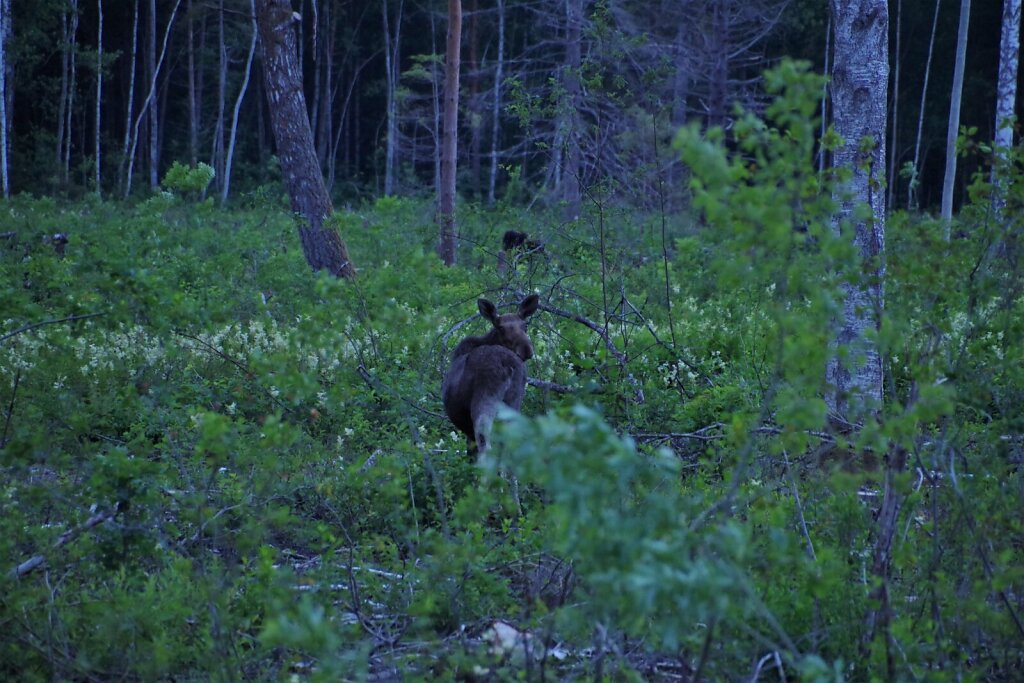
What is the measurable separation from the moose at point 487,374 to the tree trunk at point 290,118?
8380 millimetres

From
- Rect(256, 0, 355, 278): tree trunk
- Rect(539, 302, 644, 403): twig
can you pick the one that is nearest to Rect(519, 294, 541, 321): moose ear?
Rect(539, 302, 644, 403): twig

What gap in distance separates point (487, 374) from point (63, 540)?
255 centimetres

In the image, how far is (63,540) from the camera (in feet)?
15.9

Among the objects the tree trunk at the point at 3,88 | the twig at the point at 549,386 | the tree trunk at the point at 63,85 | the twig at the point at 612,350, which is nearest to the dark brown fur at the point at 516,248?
the twig at the point at 612,350

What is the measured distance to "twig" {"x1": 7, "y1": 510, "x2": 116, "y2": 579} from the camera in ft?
15.0

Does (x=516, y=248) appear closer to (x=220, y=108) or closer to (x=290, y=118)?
(x=290, y=118)

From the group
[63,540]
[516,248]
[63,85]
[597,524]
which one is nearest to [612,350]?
[516,248]

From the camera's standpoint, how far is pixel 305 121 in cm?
1548

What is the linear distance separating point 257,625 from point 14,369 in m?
5.15

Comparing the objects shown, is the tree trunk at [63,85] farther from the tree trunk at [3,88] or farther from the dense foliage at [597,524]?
the dense foliage at [597,524]

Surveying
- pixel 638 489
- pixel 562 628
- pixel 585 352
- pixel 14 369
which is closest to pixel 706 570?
pixel 562 628

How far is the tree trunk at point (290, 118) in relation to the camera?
14844mm

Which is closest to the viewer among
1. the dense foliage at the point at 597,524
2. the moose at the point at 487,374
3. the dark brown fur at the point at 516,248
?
the dense foliage at the point at 597,524

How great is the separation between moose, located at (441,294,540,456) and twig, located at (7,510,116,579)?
7.24ft
